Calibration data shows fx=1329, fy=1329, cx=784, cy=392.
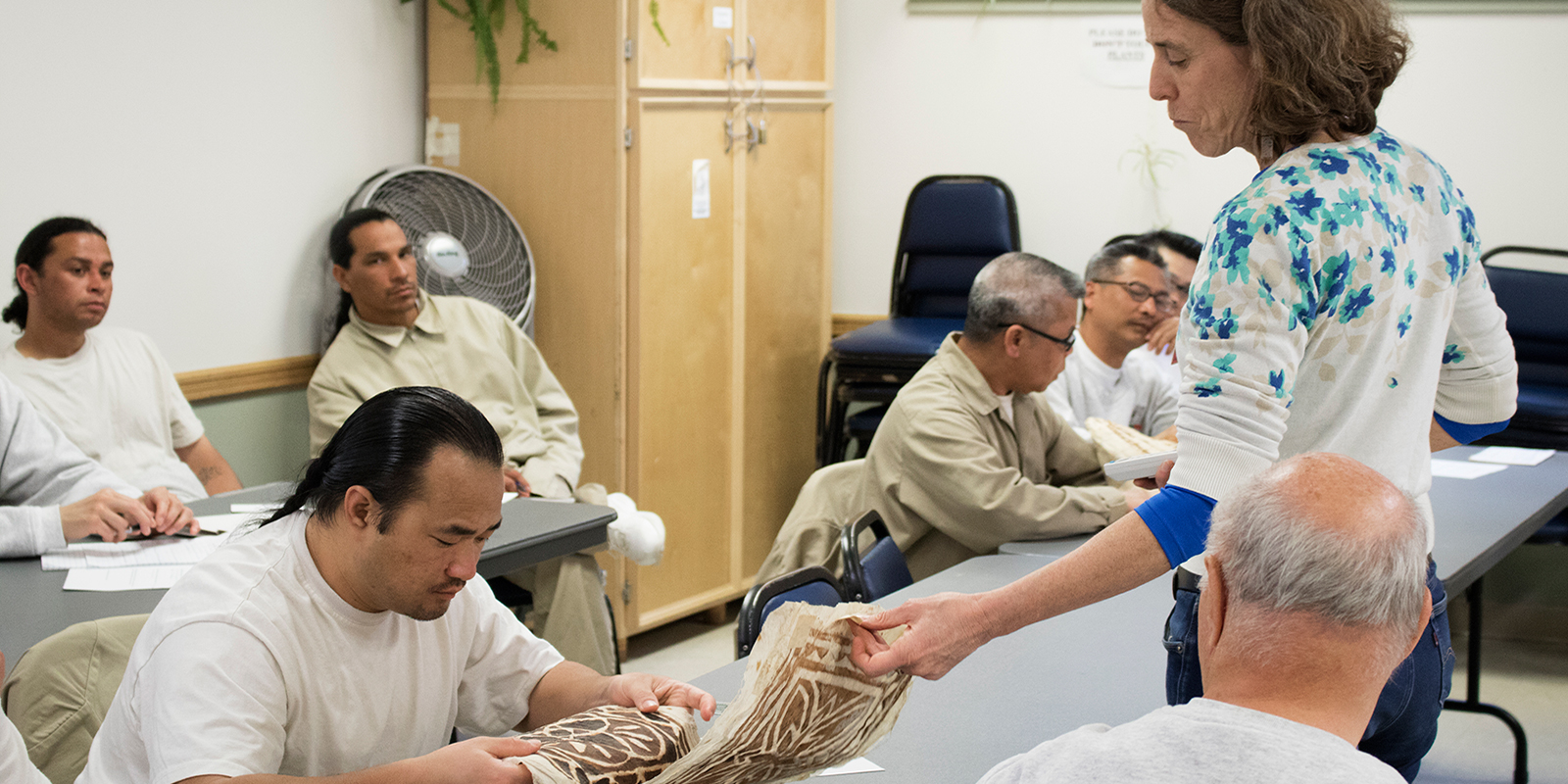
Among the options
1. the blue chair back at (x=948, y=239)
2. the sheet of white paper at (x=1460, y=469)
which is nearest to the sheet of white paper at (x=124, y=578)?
the sheet of white paper at (x=1460, y=469)

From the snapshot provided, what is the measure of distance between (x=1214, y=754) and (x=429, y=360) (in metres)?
Answer: 3.22

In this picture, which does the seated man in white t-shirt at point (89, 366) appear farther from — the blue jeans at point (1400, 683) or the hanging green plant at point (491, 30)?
the blue jeans at point (1400, 683)

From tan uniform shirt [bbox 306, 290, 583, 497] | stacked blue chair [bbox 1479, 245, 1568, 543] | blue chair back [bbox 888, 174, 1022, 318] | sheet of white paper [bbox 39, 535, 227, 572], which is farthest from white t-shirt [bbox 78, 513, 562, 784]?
stacked blue chair [bbox 1479, 245, 1568, 543]

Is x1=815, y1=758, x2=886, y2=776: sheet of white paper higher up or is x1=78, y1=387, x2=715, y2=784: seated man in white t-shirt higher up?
x1=78, y1=387, x2=715, y2=784: seated man in white t-shirt

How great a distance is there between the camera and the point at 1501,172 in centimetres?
474

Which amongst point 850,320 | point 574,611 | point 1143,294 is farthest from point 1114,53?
point 574,611

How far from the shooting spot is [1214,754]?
0.90 m

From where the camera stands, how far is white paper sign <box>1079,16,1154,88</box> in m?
5.01

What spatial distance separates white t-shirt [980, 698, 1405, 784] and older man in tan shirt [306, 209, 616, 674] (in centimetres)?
267

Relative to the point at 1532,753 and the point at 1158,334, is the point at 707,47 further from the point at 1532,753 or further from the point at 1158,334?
the point at 1532,753

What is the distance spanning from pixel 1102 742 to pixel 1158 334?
10.2 ft

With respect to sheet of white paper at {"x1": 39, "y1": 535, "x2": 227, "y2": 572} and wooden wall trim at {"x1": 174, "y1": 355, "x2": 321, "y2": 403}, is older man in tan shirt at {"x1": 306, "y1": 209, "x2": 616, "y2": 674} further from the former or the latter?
sheet of white paper at {"x1": 39, "y1": 535, "x2": 227, "y2": 572}

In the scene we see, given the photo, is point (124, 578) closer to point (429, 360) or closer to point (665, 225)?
point (429, 360)

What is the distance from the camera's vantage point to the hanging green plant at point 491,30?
4.20 metres
